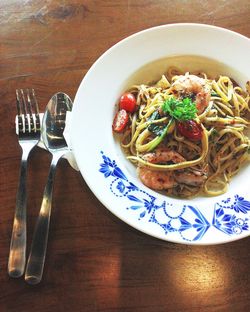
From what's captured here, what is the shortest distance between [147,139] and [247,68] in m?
0.70

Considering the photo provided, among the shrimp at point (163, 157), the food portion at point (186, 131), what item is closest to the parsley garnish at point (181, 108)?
the food portion at point (186, 131)

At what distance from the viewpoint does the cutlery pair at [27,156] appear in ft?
6.95

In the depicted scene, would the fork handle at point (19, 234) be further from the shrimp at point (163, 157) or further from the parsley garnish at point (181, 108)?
the parsley garnish at point (181, 108)

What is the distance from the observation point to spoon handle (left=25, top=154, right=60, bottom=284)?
2107 mm

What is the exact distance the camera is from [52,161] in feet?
7.66

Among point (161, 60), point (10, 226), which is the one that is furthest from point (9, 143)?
point (161, 60)

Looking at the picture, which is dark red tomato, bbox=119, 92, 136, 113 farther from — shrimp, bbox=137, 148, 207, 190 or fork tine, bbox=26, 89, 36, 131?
fork tine, bbox=26, 89, 36, 131

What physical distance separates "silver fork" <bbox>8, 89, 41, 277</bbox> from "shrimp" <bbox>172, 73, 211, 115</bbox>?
84 centimetres

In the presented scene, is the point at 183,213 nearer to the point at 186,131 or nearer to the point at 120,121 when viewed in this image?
the point at 186,131

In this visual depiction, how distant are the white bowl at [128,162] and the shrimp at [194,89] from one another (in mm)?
179

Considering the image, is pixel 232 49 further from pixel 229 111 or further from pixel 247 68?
pixel 229 111

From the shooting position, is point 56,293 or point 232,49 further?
point 232,49

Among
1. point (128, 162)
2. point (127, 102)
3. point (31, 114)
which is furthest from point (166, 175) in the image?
point (31, 114)

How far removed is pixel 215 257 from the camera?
219 cm
